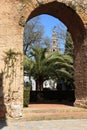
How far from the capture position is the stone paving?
9805 mm

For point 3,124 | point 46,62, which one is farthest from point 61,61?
point 3,124

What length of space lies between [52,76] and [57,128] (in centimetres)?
1082

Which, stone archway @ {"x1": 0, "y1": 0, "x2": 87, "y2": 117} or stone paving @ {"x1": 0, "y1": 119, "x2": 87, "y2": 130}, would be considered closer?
stone paving @ {"x1": 0, "y1": 119, "x2": 87, "y2": 130}

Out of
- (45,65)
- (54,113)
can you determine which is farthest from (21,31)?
(45,65)

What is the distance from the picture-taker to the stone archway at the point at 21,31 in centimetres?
1167

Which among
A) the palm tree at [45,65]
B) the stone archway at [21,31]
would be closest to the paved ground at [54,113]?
the stone archway at [21,31]

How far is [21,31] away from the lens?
12.1 m

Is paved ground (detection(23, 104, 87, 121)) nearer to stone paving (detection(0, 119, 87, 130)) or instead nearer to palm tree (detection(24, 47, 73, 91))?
stone paving (detection(0, 119, 87, 130))

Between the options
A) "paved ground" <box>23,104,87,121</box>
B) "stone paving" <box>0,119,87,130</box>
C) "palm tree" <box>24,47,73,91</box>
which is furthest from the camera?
"palm tree" <box>24,47,73,91</box>

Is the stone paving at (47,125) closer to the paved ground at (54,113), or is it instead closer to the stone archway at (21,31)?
the paved ground at (54,113)

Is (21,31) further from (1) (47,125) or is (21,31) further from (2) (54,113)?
(1) (47,125)

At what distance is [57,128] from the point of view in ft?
32.1

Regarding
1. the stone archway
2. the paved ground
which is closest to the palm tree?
the stone archway

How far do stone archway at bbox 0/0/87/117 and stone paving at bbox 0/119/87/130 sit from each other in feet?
3.04
